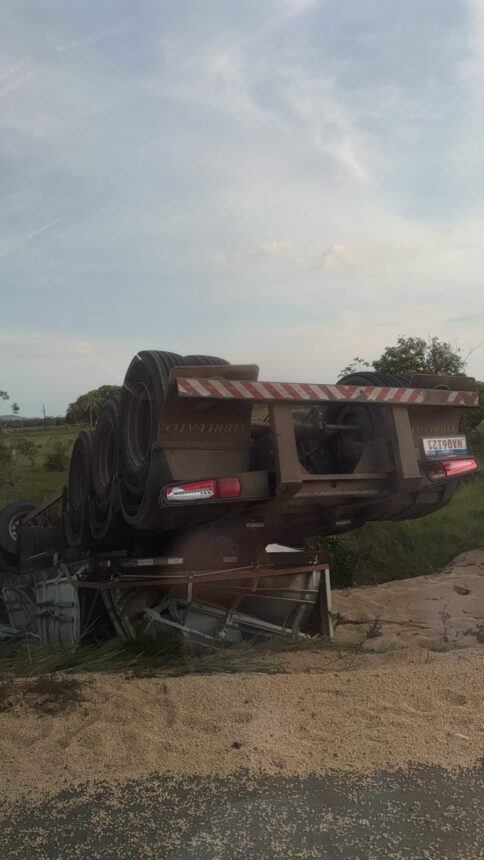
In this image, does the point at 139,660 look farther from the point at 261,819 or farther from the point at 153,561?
the point at 261,819

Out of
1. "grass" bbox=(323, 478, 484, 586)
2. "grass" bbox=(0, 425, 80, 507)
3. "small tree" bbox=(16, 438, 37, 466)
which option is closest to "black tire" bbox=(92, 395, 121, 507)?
"grass" bbox=(323, 478, 484, 586)

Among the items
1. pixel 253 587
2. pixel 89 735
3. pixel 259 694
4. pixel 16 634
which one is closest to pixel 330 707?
pixel 259 694

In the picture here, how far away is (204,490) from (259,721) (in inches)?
56.6

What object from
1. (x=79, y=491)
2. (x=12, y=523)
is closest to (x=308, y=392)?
(x=79, y=491)

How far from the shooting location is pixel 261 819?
2.94 meters

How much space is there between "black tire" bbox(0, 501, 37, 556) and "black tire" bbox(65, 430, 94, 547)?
2.06m

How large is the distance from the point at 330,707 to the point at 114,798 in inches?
55.4

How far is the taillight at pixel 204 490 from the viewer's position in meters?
4.61

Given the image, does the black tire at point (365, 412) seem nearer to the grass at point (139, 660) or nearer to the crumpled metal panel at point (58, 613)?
the grass at point (139, 660)

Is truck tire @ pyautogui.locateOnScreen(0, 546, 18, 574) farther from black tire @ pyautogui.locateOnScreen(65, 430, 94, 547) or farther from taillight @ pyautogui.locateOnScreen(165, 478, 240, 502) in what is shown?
taillight @ pyautogui.locateOnScreen(165, 478, 240, 502)

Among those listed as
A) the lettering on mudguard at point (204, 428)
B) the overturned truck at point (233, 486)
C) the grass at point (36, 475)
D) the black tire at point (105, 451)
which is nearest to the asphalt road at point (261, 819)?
the overturned truck at point (233, 486)

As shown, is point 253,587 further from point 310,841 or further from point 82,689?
point 310,841

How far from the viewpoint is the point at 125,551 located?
620cm

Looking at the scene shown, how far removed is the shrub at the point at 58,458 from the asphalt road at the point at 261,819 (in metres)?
18.5
